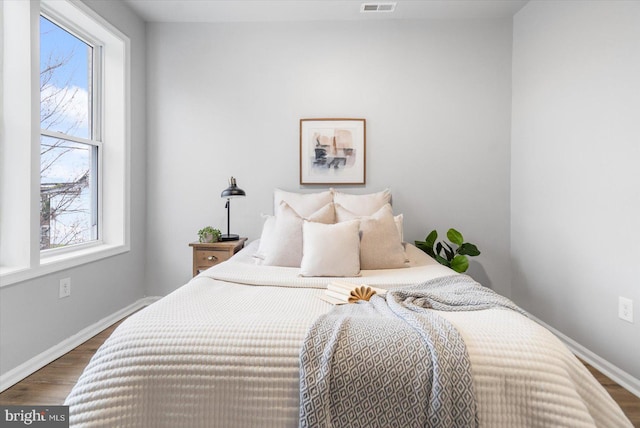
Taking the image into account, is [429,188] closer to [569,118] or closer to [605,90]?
[569,118]

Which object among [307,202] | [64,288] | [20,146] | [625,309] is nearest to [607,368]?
[625,309]

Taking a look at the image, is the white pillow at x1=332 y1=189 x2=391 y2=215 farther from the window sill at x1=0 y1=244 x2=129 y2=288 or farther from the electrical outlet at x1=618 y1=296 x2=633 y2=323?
the window sill at x1=0 y1=244 x2=129 y2=288

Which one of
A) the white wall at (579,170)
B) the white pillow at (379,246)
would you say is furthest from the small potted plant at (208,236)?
the white wall at (579,170)

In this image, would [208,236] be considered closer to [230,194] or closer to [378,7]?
[230,194]

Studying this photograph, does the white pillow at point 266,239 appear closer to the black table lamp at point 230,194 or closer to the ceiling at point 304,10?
the black table lamp at point 230,194

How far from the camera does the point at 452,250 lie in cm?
313

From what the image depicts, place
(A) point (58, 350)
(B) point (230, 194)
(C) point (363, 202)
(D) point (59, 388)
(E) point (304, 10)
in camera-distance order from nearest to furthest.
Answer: (D) point (59, 388) < (A) point (58, 350) < (C) point (363, 202) < (B) point (230, 194) < (E) point (304, 10)

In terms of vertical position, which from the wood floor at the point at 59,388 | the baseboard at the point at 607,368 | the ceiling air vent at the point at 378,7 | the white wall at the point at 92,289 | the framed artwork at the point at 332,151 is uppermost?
the ceiling air vent at the point at 378,7

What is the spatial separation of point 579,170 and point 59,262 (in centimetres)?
349

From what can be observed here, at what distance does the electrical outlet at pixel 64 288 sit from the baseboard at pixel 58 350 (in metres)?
0.31

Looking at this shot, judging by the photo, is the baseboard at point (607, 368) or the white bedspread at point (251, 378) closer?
the white bedspread at point (251, 378)

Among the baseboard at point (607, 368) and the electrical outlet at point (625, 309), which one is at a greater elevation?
the electrical outlet at point (625, 309)

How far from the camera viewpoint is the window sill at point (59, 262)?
2006 mm

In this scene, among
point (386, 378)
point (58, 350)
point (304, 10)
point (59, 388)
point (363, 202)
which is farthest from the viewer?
point (304, 10)
